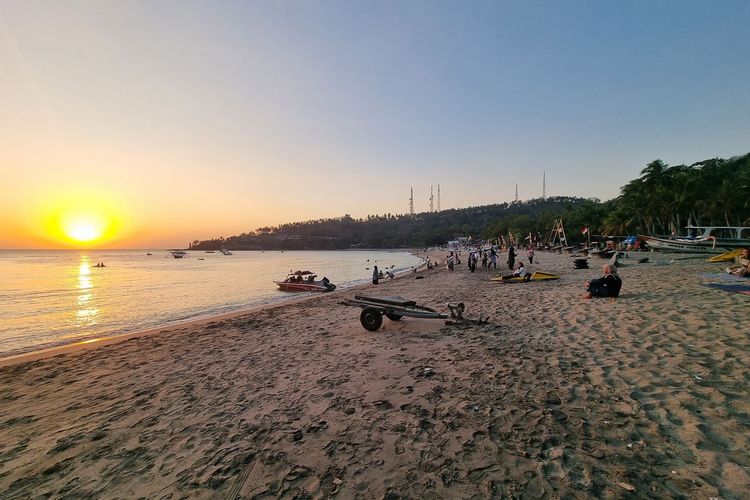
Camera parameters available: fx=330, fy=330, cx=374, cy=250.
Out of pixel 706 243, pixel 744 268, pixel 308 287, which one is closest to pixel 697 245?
pixel 706 243

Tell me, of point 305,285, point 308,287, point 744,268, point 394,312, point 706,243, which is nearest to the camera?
point 394,312

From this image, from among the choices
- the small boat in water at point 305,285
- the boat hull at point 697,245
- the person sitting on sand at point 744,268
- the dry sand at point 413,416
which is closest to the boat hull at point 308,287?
the small boat in water at point 305,285

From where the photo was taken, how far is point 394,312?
32.6 feet

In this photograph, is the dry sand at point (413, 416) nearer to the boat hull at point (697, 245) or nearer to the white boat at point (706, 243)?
the white boat at point (706, 243)

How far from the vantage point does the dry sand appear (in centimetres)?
335

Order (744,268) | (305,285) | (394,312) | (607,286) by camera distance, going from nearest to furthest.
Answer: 1. (394,312)
2. (607,286)
3. (744,268)
4. (305,285)

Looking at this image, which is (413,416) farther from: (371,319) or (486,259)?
(486,259)

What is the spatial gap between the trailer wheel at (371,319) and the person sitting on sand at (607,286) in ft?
24.7

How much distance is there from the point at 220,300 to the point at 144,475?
20633 millimetres

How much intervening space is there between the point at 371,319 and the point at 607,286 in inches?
→ 321

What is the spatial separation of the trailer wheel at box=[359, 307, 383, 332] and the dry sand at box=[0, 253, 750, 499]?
0.82 m

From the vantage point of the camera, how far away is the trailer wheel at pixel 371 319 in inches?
380

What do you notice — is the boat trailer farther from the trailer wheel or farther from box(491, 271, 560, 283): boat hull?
box(491, 271, 560, 283): boat hull

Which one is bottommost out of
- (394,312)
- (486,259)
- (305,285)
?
(305,285)
